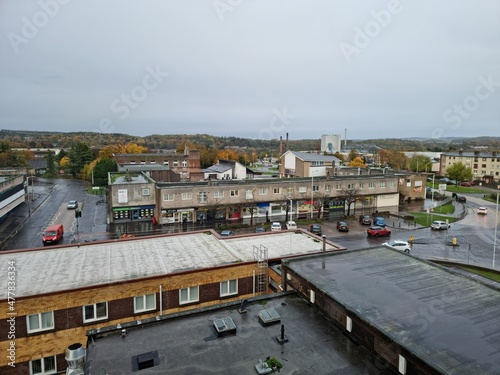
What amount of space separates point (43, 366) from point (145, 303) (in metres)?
4.21

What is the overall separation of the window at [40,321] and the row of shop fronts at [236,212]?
27.3m

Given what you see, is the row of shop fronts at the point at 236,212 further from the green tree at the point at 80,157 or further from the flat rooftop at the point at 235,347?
the green tree at the point at 80,157

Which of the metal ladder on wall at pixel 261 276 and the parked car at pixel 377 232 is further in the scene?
the parked car at pixel 377 232

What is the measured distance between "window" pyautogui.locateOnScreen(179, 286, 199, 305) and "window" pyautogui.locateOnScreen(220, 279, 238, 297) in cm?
124

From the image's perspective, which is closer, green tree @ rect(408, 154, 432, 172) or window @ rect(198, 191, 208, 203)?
window @ rect(198, 191, 208, 203)

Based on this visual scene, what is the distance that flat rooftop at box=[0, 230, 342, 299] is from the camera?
1501 cm

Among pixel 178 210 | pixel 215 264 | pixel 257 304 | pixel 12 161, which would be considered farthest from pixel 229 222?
pixel 12 161

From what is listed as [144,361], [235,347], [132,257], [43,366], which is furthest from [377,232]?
[144,361]

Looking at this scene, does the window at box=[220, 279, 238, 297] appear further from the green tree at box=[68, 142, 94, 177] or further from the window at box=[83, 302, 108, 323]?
the green tree at box=[68, 142, 94, 177]

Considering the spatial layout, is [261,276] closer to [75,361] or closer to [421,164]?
[75,361]

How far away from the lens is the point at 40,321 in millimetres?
13477

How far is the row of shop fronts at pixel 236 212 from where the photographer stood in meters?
41.8

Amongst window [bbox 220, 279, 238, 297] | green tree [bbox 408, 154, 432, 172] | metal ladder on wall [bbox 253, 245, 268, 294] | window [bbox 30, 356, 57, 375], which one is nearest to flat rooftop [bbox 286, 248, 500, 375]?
metal ladder on wall [bbox 253, 245, 268, 294]

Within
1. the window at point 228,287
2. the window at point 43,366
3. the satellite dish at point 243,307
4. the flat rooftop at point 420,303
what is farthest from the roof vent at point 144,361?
the window at point 228,287
